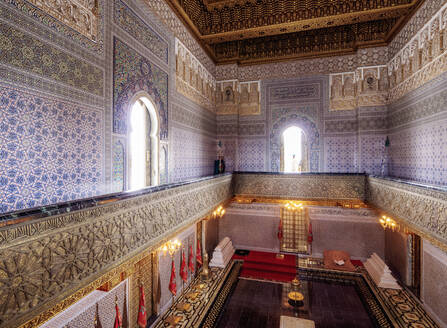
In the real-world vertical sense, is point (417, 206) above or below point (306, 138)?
below

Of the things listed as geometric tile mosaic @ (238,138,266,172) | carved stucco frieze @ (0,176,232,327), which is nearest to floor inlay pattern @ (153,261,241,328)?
carved stucco frieze @ (0,176,232,327)

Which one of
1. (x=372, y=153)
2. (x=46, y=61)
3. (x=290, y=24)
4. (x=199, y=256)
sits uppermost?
(x=290, y=24)

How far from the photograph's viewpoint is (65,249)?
1.79 m

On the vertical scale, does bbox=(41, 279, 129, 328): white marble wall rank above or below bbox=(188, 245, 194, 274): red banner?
above

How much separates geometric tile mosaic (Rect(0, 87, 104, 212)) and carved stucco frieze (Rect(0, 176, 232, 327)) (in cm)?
76

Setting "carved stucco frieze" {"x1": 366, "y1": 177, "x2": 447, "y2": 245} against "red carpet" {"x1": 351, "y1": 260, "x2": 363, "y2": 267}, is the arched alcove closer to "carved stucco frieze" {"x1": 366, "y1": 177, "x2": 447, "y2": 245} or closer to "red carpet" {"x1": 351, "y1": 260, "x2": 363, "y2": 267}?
"carved stucco frieze" {"x1": 366, "y1": 177, "x2": 447, "y2": 245}

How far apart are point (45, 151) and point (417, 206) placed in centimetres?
491

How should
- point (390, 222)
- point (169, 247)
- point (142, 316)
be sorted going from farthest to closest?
point (390, 222) → point (169, 247) → point (142, 316)

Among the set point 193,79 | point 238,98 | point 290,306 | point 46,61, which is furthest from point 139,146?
point 290,306

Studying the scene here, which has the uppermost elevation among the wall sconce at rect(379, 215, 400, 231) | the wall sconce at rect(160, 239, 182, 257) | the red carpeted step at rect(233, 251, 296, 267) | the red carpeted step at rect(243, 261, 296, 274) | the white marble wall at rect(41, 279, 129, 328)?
the wall sconce at rect(379, 215, 400, 231)

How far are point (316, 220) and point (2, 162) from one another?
7.82 meters

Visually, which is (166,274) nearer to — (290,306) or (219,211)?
(219,211)

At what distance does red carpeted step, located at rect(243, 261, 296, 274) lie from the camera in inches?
264

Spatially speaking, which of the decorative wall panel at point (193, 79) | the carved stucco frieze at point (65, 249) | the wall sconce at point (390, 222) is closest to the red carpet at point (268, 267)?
the wall sconce at point (390, 222)
